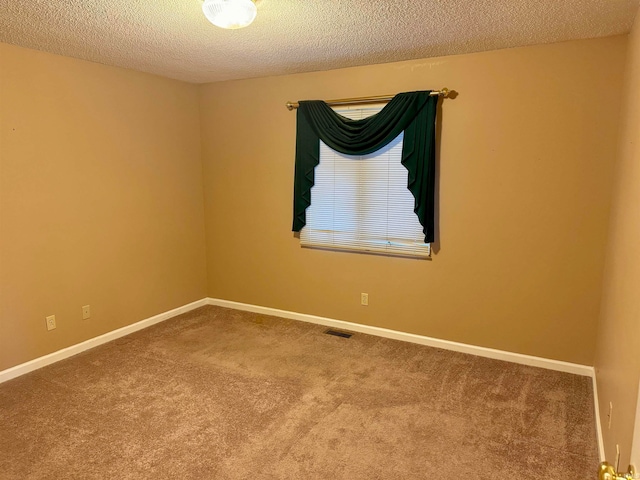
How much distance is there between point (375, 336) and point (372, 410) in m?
1.25

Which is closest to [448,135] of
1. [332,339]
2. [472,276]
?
[472,276]

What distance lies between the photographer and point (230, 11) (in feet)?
6.99

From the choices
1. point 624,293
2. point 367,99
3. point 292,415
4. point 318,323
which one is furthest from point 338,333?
point 624,293

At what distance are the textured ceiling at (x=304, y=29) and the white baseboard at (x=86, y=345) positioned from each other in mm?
2282

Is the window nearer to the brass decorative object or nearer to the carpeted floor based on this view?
the carpeted floor

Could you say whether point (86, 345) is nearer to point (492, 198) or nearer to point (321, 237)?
point (321, 237)

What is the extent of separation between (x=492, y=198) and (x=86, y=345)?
11.5ft

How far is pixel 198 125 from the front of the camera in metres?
4.52

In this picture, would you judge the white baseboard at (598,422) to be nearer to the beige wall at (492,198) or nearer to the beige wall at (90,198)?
the beige wall at (492,198)

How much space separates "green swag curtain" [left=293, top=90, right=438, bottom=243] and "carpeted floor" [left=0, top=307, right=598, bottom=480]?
1228 mm

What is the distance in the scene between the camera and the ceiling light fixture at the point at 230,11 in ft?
6.89

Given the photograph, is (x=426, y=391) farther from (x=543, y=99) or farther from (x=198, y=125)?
(x=198, y=125)

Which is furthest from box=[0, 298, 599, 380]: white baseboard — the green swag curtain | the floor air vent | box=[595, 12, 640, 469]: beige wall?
the green swag curtain

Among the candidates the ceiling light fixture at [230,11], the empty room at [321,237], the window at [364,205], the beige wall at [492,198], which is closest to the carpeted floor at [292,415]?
the empty room at [321,237]
